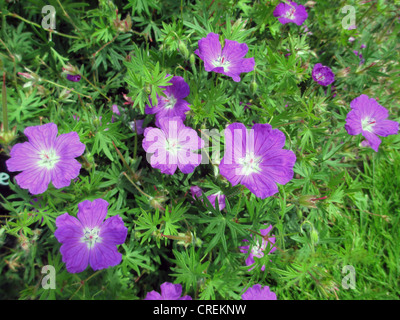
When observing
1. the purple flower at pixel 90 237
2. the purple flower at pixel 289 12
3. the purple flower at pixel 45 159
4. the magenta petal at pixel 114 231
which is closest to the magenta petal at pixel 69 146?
the purple flower at pixel 45 159

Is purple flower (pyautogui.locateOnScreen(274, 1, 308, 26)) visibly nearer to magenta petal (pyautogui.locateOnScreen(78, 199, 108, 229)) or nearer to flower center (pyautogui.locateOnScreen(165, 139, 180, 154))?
flower center (pyautogui.locateOnScreen(165, 139, 180, 154))

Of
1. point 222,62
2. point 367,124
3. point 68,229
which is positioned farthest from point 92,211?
point 367,124

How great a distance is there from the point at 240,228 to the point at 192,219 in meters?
0.34

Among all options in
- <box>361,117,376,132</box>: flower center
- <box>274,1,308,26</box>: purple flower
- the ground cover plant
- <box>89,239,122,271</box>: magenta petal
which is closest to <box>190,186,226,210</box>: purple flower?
the ground cover plant

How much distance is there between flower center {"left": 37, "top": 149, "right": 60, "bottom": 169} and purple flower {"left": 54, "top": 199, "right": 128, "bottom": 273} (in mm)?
306

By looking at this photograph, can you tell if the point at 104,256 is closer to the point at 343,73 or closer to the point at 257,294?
the point at 257,294

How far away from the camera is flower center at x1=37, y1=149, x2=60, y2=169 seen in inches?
71.2

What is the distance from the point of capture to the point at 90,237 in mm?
1861

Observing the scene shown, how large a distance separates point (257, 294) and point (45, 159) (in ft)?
5.33

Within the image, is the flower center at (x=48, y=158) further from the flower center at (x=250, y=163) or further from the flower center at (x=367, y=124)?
the flower center at (x=367, y=124)

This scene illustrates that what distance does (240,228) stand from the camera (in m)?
1.92

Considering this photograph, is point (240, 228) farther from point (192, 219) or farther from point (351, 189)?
point (351, 189)

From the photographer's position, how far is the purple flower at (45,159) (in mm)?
Answer: 1702
